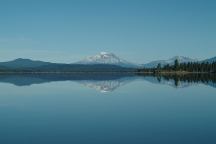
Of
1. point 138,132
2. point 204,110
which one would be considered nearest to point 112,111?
point 204,110

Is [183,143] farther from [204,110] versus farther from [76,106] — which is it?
[76,106]

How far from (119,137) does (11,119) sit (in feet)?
35.1

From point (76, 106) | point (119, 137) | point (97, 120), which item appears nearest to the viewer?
point (119, 137)

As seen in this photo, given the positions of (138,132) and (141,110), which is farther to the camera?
(141,110)

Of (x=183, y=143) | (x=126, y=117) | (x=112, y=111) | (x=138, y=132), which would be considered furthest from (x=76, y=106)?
(x=183, y=143)

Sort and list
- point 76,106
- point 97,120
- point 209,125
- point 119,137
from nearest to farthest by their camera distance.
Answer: point 119,137 → point 209,125 → point 97,120 → point 76,106

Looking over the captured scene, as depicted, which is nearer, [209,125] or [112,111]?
[209,125]

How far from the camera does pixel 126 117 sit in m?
29.9

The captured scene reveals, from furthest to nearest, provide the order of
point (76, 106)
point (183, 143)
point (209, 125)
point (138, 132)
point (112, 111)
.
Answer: point (76, 106)
point (112, 111)
point (209, 125)
point (138, 132)
point (183, 143)

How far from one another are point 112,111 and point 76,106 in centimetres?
552

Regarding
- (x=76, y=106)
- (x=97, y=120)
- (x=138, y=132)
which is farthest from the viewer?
(x=76, y=106)

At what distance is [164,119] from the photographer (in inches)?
1126

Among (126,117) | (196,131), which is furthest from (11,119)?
(196,131)

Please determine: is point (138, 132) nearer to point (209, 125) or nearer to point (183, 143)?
point (183, 143)
